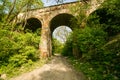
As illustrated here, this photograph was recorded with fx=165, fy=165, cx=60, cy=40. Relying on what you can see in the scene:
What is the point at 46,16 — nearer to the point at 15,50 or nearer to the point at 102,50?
the point at 15,50

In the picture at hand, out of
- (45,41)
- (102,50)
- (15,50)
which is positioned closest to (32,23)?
(45,41)

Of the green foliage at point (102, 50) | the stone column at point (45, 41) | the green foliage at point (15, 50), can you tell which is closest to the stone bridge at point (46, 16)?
the stone column at point (45, 41)

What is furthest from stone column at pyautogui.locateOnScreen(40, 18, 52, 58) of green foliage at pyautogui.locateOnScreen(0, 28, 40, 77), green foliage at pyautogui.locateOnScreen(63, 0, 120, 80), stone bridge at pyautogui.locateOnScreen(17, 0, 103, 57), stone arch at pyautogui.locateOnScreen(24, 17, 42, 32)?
green foliage at pyautogui.locateOnScreen(63, 0, 120, 80)

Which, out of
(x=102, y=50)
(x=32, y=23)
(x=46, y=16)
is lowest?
(x=102, y=50)

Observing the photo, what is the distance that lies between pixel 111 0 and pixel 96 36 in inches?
114

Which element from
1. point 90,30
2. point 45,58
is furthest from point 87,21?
point 45,58

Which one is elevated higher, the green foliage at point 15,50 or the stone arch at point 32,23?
the stone arch at point 32,23

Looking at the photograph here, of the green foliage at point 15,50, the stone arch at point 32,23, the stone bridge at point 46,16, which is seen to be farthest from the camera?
the stone arch at point 32,23

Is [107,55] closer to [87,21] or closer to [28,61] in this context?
[87,21]

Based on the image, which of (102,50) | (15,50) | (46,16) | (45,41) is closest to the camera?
(102,50)

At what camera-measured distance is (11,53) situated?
14539 mm

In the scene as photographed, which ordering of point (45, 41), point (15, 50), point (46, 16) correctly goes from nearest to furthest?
point (15, 50)
point (45, 41)
point (46, 16)

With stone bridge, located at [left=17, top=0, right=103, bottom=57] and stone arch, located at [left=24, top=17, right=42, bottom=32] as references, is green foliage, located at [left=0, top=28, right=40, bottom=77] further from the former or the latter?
stone arch, located at [left=24, top=17, right=42, bottom=32]

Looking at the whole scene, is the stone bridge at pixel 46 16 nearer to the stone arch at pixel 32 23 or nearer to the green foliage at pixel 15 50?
the stone arch at pixel 32 23
